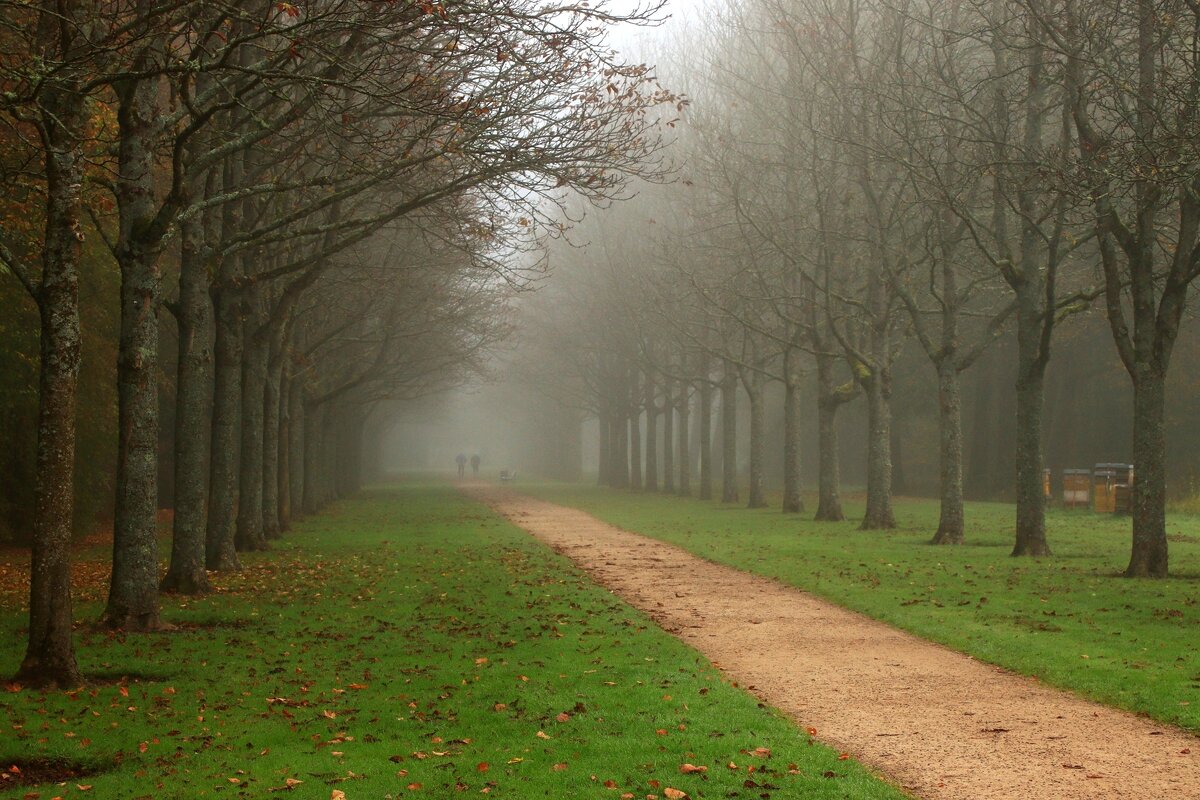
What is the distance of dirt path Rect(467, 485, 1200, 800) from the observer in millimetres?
6609

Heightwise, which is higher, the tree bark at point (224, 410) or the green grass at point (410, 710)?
the tree bark at point (224, 410)

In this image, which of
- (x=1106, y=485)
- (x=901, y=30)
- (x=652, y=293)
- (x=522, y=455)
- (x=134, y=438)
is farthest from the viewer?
(x=522, y=455)

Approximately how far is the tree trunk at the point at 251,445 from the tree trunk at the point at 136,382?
27.5 ft

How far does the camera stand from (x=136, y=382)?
12.1m

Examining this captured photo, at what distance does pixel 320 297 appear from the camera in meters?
26.3

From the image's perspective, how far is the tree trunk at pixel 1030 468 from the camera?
19297mm

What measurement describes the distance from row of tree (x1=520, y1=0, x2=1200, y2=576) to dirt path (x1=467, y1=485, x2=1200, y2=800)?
5799 mm

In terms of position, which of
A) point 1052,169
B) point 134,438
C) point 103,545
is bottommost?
point 103,545

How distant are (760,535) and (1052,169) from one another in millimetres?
11653

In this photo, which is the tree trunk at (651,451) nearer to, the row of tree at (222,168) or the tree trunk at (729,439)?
the tree trunk at (729,439)

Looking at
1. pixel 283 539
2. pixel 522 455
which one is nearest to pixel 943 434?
pixel 283 539

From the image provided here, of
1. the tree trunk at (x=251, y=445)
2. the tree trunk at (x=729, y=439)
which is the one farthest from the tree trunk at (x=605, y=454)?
the tree trunk at (x=251, y=445)

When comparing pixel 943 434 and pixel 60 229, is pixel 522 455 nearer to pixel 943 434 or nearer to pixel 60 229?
pixel 943 434

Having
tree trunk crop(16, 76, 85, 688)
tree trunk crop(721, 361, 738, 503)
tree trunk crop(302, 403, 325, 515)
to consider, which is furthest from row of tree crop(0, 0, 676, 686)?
tree trunk crop(721, 361, 738, 503)
